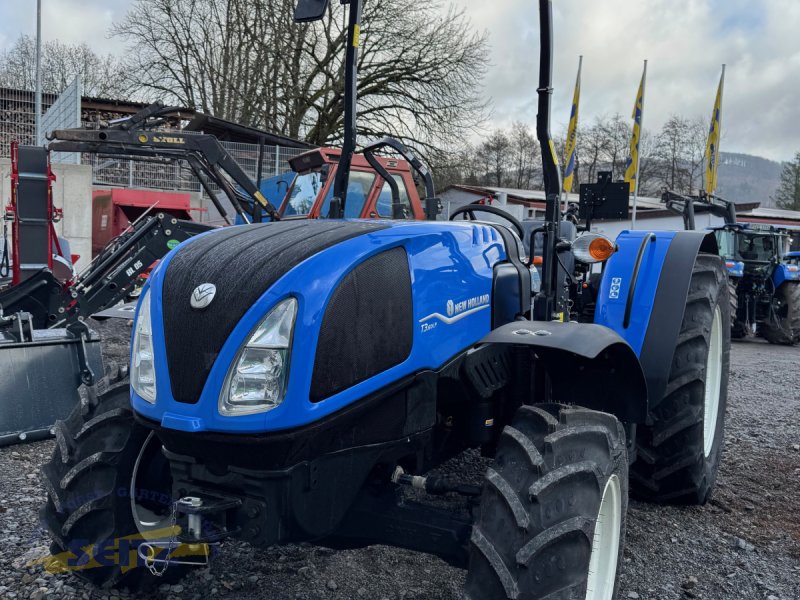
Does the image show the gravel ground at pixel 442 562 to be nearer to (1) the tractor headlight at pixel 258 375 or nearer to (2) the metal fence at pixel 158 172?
(1) the tractor headlight at pixel 258 375

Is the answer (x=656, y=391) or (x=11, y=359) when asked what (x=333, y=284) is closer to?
(x=656, y=391)

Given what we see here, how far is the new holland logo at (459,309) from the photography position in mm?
2314

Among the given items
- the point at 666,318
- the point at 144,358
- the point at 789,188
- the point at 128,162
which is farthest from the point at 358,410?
the point at 789,188

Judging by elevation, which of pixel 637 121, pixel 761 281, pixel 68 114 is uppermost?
pixel 637 121

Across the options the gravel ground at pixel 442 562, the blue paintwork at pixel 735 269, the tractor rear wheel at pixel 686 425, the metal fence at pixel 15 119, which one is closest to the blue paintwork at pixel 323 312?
the gravel ground at pixel 442 562

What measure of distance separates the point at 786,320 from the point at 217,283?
11797mm

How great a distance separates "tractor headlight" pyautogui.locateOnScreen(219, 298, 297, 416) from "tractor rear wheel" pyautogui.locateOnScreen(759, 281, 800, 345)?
38.3ft

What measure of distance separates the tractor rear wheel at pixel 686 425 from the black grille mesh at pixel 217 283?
5.97 feet

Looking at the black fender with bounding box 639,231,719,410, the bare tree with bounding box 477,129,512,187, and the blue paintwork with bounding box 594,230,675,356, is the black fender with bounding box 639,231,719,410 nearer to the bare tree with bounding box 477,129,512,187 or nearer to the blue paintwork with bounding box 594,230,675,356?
the blue paintwork with bounding box 594,230,675,356

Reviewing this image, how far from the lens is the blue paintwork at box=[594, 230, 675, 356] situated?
10.8 feet

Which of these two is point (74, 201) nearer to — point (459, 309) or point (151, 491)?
point (151, 491)

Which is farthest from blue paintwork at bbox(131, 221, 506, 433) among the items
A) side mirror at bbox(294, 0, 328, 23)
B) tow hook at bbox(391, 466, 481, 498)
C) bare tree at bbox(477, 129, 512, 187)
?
bare tree at bbox(477, 129, 512, 187)

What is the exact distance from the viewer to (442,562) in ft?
10.2

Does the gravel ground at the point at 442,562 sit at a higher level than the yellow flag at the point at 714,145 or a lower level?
lower
